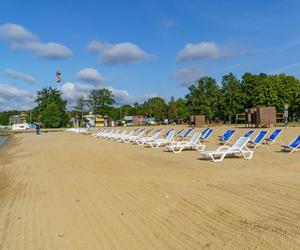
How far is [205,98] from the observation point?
79.4 m

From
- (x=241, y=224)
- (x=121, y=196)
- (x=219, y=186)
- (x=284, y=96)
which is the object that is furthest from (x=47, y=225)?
(x=284, y=96)

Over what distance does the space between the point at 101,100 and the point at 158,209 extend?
332 ft

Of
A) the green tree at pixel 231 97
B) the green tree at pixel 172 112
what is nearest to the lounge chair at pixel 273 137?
the green tree at pixel 231 97

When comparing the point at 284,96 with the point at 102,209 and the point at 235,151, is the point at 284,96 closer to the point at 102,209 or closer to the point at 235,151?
the point at 235,151

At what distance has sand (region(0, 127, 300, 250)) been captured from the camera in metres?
4.95

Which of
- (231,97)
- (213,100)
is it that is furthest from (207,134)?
(213,100)

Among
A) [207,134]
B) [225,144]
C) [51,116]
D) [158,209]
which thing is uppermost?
[51,116]

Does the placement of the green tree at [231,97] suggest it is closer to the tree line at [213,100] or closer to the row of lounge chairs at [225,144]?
the tree line at [213,100]

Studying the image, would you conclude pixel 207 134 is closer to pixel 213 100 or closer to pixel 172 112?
pixel 213 100

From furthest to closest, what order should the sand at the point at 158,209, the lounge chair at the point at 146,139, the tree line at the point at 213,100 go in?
the tree line at the point at 213,100 < the lounge chair at the point at 146,139 < the sand at the point at 158,209

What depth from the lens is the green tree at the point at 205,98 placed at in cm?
7838

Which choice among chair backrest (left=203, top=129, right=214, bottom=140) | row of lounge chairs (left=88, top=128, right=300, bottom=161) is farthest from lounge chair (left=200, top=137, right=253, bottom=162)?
chair backrest (left=203, top=129, right=214, bottom=140)

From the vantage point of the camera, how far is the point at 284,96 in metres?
61.6

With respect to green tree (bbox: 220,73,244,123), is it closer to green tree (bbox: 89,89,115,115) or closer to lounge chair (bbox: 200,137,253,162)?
green tree (bbox: 89,89,115,115)
